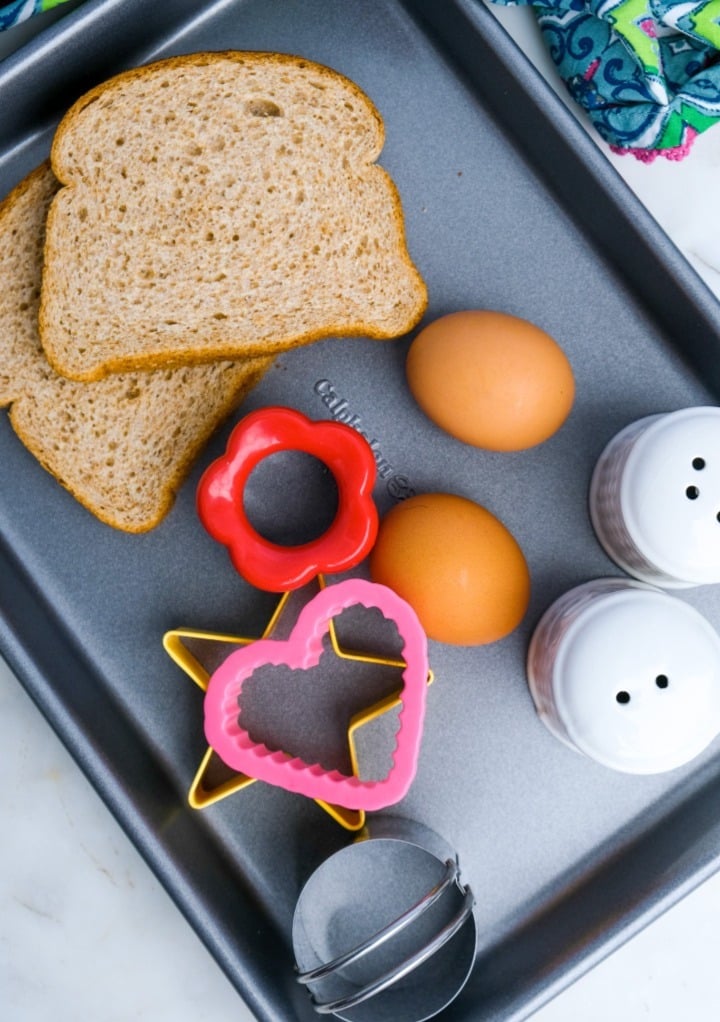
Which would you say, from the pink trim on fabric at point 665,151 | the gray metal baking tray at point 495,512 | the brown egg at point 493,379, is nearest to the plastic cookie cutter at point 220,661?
the gray metal baking tray at point 495,512

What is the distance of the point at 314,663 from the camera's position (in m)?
0.66

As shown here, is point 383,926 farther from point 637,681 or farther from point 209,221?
point 209,221

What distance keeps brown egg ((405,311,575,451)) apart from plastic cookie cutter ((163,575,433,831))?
17 centimetres

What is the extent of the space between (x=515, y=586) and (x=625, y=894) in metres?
0.28

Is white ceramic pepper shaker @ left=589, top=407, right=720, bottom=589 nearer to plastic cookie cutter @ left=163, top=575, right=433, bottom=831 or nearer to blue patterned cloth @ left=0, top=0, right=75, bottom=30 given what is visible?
plastic cookie cutter @ left=163, top=575, right=433, bottom=831

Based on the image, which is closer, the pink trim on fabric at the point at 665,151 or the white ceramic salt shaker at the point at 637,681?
the white ceramic salt shaker at the point at 637,681

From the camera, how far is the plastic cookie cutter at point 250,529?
25.9 inches

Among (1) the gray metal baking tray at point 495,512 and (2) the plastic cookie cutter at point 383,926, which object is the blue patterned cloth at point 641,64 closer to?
(1) the gray metal baking tray at point 495,512

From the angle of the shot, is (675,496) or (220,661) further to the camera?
(220,661)

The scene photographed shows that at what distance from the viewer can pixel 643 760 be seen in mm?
598

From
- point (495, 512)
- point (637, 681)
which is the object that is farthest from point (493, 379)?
point (637, 681)

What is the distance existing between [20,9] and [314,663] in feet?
1.80

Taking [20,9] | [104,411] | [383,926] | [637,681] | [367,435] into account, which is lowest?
[383,926]

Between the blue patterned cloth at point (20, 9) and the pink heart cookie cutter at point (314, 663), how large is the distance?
0.50m
